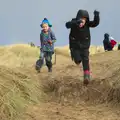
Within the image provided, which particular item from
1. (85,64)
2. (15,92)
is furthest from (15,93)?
(85,64)

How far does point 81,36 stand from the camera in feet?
26.2

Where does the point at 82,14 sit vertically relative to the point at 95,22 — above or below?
above

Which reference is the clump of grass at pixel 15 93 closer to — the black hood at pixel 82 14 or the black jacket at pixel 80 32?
the black jacket at pixel 80 32

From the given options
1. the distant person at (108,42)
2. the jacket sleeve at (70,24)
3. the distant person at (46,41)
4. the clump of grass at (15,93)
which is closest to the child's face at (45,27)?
the distant person at (46,41)

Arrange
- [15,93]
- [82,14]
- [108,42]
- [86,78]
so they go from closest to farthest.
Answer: [15,93]
[86,78]
[82,14]
[108,42]

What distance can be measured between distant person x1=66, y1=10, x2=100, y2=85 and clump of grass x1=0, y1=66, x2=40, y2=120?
3.09 feet

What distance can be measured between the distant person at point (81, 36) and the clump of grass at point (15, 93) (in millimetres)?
942

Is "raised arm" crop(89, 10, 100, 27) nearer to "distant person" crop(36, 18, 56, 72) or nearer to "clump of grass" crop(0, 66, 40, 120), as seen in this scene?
"clump of grass" crop(0, 66, 40, 120)

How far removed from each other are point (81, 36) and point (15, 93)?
1.93 m

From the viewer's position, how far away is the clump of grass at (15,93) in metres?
6.00

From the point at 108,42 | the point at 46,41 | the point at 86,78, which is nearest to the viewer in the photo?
the point at 86,78

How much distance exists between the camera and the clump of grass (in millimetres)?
6000

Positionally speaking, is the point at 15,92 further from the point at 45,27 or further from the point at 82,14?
the point at 45,27

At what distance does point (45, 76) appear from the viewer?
8977 mm
